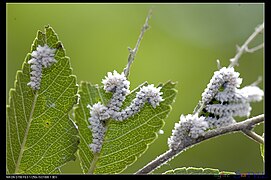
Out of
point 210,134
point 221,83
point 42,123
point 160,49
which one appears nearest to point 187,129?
point 210,134

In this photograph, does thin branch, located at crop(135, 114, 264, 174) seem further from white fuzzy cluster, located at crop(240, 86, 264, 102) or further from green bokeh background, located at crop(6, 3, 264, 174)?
green bokeh background, located at crop(6, 3, 264, 174)

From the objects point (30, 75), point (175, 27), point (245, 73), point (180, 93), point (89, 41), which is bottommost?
point (30, 75)

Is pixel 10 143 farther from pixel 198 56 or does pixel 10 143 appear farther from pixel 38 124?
pixel 198 56

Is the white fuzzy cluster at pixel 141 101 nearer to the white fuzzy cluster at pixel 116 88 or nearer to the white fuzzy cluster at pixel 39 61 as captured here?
the white fuzzy cluster at pixel 116 88

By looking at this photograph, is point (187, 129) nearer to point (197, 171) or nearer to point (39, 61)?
point (197, 171)
